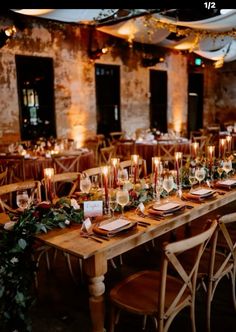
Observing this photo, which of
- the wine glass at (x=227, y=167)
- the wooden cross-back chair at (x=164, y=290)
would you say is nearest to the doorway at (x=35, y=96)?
the wine glass at (x=227, y=167)

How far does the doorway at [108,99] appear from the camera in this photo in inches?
346

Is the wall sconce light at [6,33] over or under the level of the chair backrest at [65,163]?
over

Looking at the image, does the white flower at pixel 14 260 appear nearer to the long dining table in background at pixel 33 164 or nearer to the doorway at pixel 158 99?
the long dining table in background at pixel 33 164

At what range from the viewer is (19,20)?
22.2ft

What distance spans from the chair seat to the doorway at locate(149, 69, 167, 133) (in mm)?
8208

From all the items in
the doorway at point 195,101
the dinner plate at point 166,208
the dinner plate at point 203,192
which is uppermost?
the doorway at point 195,101

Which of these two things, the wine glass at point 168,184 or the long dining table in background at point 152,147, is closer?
the wine glass at point 168,184

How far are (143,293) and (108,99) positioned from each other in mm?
7395

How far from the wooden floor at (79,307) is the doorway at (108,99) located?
5923 millimetres

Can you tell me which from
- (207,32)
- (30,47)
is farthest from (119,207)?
(30,47)

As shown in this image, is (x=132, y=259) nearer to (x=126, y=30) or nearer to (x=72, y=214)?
(x=72, y=214)

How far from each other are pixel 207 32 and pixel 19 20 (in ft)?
11.7

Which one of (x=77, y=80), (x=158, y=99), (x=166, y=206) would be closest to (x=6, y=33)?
(x=77, y=80)

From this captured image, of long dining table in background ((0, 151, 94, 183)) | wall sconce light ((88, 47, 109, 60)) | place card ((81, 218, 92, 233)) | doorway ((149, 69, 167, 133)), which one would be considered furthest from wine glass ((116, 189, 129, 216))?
doorway ((149, 69, 167, 133))
